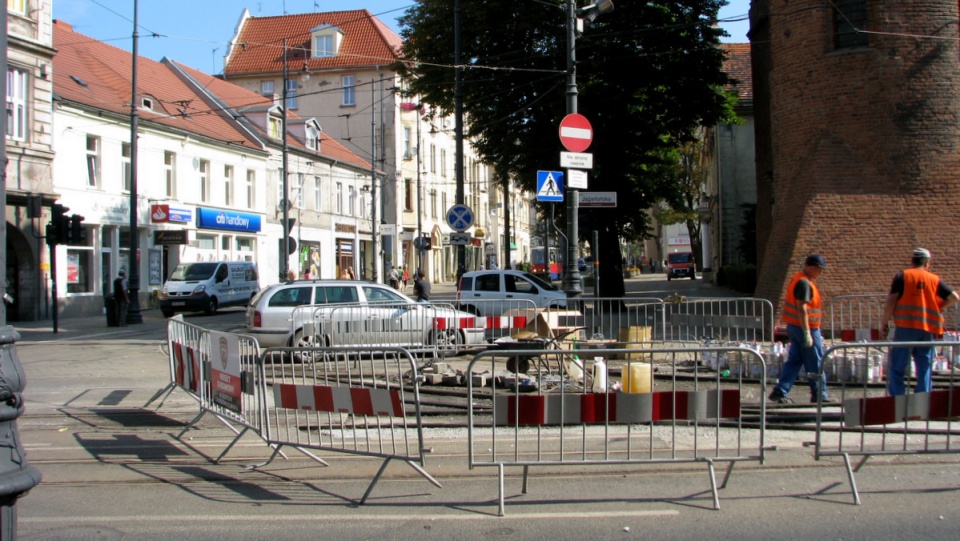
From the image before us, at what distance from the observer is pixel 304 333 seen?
14.0 metres

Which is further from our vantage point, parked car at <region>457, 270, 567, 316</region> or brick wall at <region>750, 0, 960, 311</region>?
parked car at <region>457, 270, 567, 316</region>

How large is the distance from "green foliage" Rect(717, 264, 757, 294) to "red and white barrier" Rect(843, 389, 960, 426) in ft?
79.9

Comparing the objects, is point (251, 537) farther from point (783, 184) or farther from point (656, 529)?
point (783, 184)

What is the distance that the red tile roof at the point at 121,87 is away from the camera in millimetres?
29769

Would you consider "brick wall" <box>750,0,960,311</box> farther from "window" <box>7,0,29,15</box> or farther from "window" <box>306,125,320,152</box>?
"window" <box>306,125,320,152</box>

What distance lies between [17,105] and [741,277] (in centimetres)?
2598

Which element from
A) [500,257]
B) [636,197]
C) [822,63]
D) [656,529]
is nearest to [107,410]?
[656,529]

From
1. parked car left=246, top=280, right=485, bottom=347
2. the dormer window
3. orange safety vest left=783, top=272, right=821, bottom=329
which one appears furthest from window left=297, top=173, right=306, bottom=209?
orange safety vest left=783, top=272, right=821, bottom=329

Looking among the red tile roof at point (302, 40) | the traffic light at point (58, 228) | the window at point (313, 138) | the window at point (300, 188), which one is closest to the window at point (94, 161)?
the traffic light at point (58, 228)

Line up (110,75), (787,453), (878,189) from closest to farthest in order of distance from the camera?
(787,453), (878,189), (110,75)

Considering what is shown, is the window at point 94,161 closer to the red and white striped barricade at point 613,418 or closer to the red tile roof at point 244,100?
the red tile roof at point 244,100

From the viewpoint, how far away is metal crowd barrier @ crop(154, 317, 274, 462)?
21.9ft

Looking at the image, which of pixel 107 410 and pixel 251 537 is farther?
pixel 107 410

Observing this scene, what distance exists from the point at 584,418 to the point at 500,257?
76.9 m
